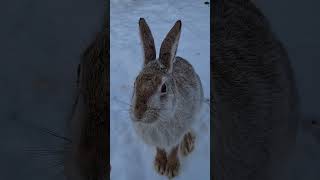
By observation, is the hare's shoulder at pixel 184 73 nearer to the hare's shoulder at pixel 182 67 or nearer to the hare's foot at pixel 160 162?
the hare's shoulder at pixel 182 67

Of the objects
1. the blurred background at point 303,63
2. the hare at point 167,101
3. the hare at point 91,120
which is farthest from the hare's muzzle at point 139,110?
the blurred background at point 303,63

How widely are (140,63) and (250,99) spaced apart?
19.7 inches

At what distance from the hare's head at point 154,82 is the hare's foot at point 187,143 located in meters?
0.13

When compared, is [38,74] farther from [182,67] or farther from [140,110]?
[182,67]

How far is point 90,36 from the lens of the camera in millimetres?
1846

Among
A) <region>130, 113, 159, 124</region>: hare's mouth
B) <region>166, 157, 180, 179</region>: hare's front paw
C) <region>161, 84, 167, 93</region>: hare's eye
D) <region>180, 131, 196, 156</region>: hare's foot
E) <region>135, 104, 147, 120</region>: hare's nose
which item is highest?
<region>161, 84, 167, 93</region>: hare's eye

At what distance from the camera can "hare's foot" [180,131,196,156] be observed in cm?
182

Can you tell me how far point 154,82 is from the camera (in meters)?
1.81

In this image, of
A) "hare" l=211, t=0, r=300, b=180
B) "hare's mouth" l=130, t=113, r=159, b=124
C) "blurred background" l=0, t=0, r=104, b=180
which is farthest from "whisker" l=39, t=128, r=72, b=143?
"hare" l=211, t=0, r=300, b=180

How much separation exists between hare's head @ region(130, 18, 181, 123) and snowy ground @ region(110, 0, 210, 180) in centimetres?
3

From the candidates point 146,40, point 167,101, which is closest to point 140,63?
point 146,40

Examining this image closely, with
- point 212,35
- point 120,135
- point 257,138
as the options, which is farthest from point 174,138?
point 212,35

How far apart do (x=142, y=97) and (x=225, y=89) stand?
0.36 meters

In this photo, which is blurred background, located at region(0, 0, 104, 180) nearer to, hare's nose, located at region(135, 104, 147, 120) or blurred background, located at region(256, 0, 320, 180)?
hare's nose, located at region(135, 104, 147, 120)
